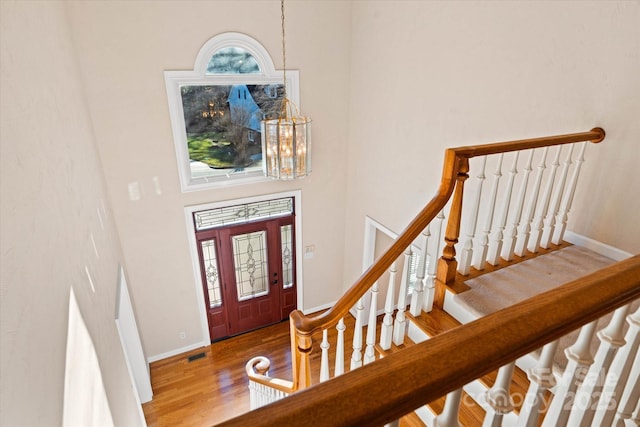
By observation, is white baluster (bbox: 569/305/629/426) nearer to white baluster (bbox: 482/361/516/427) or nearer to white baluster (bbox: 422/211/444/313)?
white baluster (bbox: 482/361/516/427)

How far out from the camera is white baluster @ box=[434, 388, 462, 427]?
672 mm

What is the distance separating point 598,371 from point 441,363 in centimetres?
60

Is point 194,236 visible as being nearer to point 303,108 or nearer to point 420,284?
point 303,108

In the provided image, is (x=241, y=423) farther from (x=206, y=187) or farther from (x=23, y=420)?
(x=206, y=187)

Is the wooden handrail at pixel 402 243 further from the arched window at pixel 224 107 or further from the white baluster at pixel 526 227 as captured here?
the arched window at pixel 224 107

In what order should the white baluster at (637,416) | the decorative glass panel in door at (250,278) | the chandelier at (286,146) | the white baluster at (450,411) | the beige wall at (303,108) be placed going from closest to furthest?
the white baluster at (450,411) → the white baluster at (637,416) → the beige wall at (303,108) → the chandelier at (286,146) → the decorative glass panel in door at (250,278)

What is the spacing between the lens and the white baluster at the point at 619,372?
0.92 m

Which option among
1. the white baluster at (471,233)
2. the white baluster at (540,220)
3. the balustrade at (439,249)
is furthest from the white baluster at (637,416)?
the white baluster at (540,220)

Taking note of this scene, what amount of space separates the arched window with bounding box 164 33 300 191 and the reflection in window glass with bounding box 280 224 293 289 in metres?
1.05

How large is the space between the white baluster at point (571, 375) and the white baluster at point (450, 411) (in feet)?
1.11

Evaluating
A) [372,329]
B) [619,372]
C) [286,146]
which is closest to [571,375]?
[619,372]

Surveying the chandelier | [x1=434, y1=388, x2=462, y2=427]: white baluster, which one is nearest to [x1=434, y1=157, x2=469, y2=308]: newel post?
[x1=434, y1=388, x2=462, y2=427]: white baluster

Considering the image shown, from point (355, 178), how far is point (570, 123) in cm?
334

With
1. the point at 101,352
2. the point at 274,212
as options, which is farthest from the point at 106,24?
the point at 101,352
